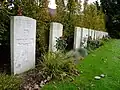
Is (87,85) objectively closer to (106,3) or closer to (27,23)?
(27,23)

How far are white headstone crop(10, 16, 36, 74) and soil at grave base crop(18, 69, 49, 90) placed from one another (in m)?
0.30

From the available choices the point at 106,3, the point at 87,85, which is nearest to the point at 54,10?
the point at 87,85

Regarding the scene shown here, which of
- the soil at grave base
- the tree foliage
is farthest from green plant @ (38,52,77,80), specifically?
the tree foliage

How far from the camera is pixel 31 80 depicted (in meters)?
5.08

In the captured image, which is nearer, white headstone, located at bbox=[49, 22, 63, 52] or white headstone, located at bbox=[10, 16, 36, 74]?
white headstone, located at bbox=[10, 16, 36, 74]

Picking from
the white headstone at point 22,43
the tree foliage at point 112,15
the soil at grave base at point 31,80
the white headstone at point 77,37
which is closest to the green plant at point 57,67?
the soil at grave base at point 31,80

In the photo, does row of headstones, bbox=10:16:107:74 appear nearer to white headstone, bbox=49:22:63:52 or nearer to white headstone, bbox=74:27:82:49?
white headstone, bbox=49:22:63:52

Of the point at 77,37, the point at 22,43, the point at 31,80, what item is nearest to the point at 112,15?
the point at 77,37

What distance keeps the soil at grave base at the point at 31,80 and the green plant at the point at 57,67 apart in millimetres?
191

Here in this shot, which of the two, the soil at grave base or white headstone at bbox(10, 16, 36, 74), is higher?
white headstone at bbox(10, 16, 36, 74)

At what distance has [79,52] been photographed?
9.05 meters

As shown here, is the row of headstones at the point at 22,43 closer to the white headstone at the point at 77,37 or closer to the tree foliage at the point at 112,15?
the white headstone at the point at 77,37

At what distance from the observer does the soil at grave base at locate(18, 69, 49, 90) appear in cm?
457

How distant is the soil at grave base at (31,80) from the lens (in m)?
4.57
